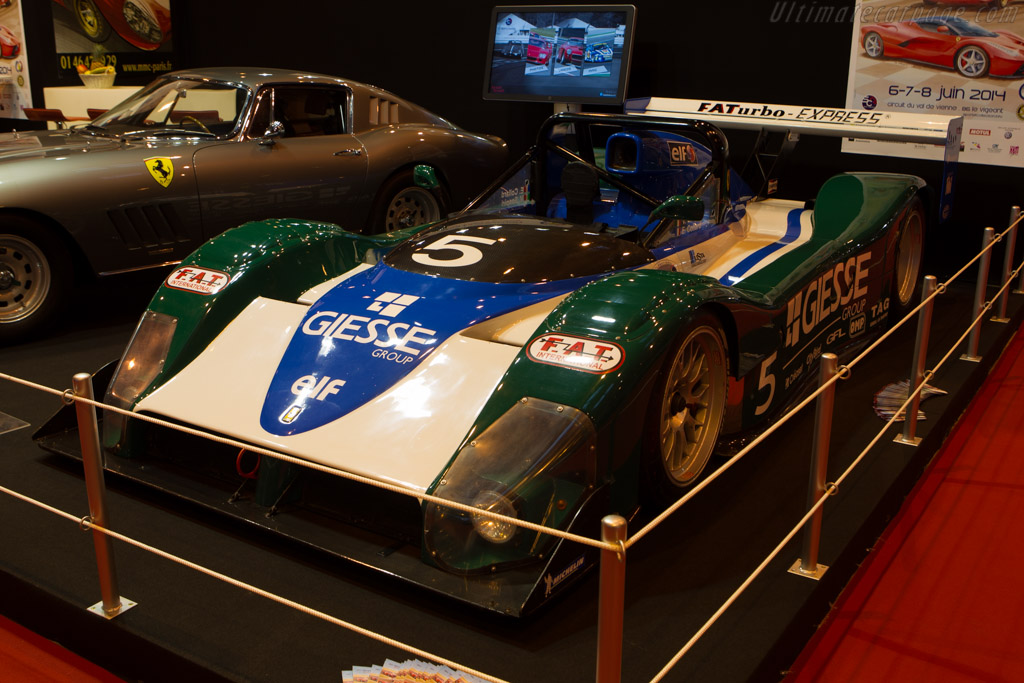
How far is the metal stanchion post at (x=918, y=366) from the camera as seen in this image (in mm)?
3162

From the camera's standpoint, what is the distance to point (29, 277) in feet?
15.1

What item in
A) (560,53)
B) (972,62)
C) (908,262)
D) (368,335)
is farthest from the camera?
(560,53)

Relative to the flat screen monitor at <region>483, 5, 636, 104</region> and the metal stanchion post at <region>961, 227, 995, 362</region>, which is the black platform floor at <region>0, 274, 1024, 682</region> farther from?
the flat screen monitor at <region>483, 5, 636, 104</region>

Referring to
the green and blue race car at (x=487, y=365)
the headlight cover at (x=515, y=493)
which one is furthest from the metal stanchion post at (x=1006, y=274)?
the headlight cover at (x=515, y=493)

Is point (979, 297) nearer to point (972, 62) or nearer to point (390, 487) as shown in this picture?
point (972, 62)

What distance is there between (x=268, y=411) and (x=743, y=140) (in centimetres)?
553

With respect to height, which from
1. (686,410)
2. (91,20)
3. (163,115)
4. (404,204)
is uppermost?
(91,20)

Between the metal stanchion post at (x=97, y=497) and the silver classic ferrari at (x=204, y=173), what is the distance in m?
2.62

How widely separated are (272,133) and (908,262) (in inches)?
143

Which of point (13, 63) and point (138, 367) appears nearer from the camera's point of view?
point (138, 367)

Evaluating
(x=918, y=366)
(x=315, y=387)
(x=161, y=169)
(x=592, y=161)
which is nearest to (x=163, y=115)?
(x=161, y=169)

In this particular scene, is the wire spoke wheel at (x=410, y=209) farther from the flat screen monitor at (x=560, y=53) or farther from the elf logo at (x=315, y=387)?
the elf logo at (x=315, y=387)

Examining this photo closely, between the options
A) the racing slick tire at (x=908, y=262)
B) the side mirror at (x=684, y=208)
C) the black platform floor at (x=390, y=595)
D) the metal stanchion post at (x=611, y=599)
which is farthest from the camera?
the racing slick tire at (x=908, y=262)

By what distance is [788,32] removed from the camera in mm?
6727
